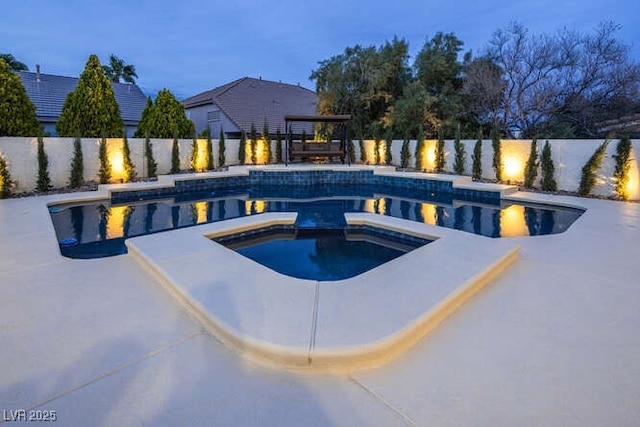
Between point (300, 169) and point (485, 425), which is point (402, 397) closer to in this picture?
point (485, 425)

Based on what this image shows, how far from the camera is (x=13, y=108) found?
327 inches

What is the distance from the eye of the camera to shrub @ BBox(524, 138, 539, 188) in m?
9.34

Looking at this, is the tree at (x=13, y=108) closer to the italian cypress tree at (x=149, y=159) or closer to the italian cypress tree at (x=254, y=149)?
the italian cypress tree at (x=149, y=159)

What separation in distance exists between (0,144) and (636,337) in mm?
11474

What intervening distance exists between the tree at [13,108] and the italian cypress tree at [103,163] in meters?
1.39

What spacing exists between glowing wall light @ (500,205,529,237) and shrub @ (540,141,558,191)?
6.72 feet

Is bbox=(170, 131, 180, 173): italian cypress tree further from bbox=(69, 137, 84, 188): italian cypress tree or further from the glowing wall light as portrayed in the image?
the glowing wall light

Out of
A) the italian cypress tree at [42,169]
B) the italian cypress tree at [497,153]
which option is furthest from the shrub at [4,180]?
the italian cypress tree at [497,153]

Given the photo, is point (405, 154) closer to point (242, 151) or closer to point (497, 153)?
point (497, 153)

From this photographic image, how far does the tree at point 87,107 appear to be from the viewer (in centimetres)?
987

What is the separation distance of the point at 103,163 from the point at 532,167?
12175mm

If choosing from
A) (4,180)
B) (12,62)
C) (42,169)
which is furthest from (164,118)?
(12,62)

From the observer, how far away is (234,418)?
5.16 feet

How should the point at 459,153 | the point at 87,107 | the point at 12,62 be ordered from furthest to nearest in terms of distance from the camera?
the point at 12,62
the point at 459,153
the point at 87,107
